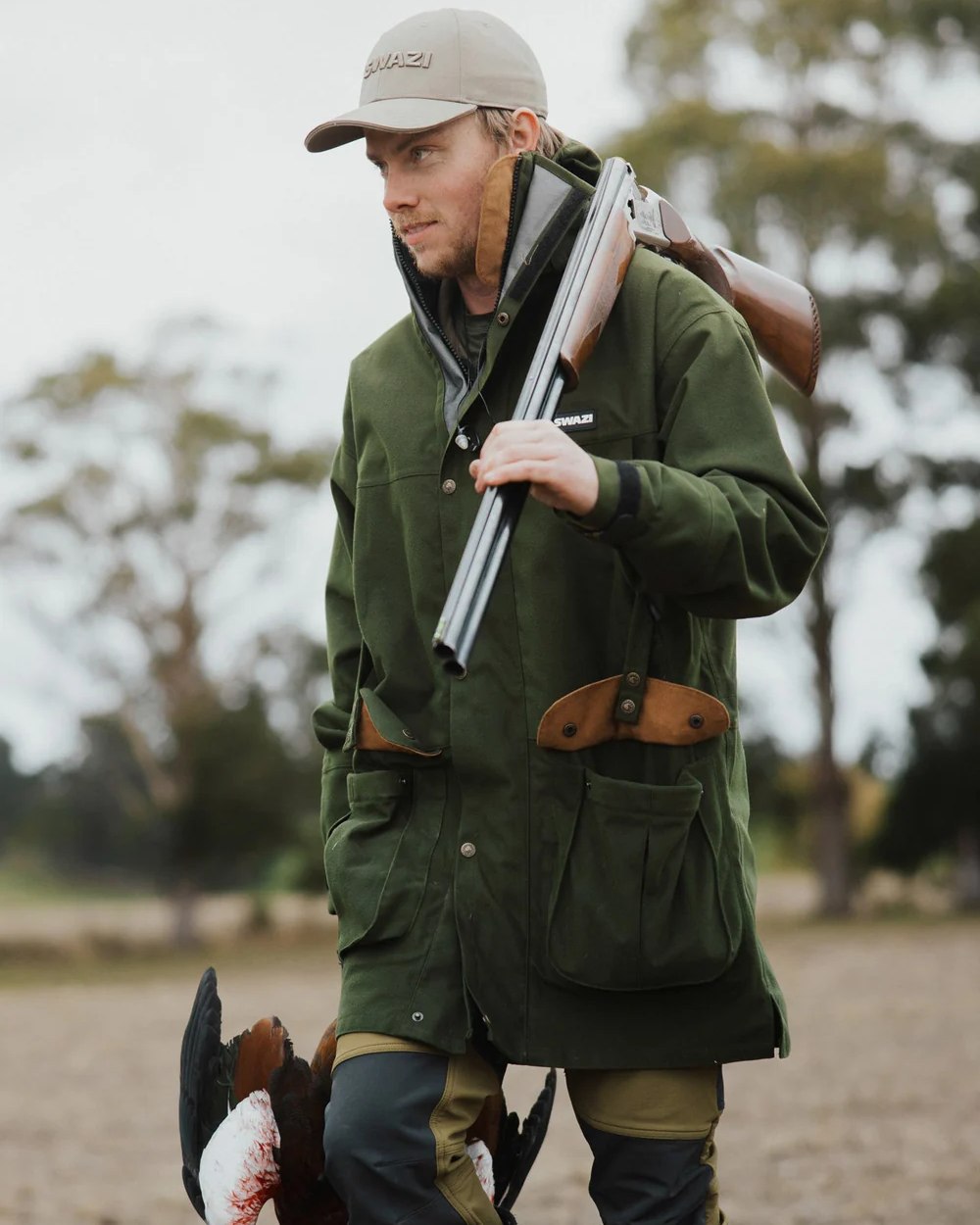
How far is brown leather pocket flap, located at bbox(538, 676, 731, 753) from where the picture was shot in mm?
2943

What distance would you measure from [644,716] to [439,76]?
114cm

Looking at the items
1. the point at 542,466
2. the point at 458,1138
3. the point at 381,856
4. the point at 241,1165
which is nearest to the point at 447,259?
the point at 542,466

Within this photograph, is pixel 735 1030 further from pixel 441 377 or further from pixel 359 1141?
pixel 441 377

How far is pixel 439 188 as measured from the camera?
315 centimetres

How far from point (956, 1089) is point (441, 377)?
7047 mm

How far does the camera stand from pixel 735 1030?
298 centimetres

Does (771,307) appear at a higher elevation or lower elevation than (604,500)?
higher

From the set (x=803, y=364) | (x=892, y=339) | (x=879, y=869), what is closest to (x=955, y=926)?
(x=879, y=869)

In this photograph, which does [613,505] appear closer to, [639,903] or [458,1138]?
[639,903]

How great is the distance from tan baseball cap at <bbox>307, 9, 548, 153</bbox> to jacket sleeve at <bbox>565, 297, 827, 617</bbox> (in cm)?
55

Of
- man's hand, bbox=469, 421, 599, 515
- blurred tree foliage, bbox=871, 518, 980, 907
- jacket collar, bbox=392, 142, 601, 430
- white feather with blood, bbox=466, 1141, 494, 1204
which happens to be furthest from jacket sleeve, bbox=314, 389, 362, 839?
blurred tree foliage, bbox=871, 518, 980, 907

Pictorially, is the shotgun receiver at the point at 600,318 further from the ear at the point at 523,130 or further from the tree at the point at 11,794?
the tree at the point at 11,794

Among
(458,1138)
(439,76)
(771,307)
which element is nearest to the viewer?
(458,1138)

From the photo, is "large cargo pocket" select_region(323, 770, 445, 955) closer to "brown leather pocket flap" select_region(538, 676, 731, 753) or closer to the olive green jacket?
the olive green jacket
